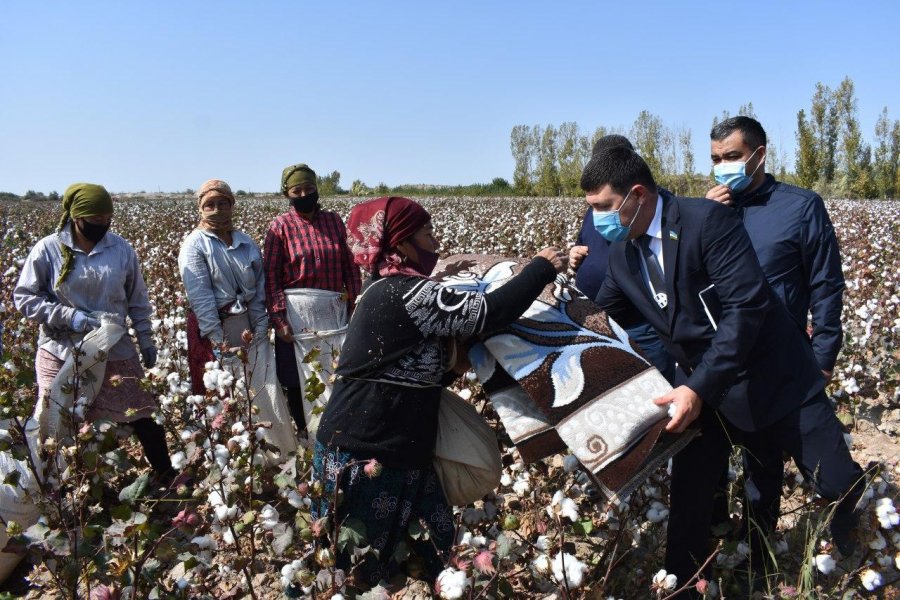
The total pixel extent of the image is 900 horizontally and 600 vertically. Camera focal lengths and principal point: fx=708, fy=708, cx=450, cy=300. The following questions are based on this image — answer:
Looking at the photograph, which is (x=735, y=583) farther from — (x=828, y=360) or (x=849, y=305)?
(x=849, y=305)

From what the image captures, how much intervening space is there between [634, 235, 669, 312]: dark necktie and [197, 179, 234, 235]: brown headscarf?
7.68 feet

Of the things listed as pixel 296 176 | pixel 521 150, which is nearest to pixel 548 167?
pixel 521 150

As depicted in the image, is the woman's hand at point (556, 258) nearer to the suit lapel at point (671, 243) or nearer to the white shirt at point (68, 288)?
the suit lapel at point (671, 243)

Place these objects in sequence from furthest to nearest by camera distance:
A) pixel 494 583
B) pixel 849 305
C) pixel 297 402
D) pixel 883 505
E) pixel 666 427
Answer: pixel 849 305 → pixel 297 402 → pixel 883 505 → pixel 666 427 → pixel 494 583

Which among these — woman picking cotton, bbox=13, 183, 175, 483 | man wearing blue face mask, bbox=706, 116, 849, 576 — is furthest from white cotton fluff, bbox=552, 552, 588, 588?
woman picking cotton, bbox=13, 183, 175, 483

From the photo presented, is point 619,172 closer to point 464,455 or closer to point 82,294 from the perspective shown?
point 464,455

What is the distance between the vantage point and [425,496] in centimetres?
220

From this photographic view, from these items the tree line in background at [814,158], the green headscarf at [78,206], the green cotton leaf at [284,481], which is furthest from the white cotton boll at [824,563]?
the tree line in background at [814,158]

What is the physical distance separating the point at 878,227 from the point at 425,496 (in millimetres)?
12241

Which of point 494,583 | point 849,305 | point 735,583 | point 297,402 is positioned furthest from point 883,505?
point 849,305

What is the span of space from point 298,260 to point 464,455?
200 cm

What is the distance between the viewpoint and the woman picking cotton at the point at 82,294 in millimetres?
3381

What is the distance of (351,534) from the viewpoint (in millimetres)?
1882

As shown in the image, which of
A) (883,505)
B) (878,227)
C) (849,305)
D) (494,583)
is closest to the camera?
(494,583)
